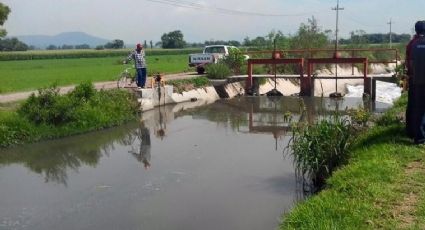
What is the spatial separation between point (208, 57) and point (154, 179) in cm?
2146

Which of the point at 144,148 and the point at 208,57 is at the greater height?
the point at 208,57

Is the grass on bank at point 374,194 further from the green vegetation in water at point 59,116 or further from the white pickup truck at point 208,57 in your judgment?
the white pickup truck at point 208,57

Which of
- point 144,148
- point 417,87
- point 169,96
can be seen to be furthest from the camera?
point 169,96

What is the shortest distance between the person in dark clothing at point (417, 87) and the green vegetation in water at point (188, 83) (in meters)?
17.5

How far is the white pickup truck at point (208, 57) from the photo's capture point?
105ft

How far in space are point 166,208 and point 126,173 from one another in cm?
306

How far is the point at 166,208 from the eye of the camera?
30.7ft

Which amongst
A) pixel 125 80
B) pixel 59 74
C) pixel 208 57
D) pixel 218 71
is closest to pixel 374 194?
pixel 125 80

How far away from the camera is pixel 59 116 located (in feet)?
54.8

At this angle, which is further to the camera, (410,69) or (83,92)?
(83,92)

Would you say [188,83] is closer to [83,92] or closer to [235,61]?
[235,61]

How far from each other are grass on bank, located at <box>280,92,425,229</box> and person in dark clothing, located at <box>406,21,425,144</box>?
0.98ft

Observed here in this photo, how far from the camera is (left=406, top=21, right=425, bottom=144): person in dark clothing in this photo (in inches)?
332

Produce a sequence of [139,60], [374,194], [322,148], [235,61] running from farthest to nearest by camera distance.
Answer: [235,61] < [139,60] < [322,148] < [374,194]
